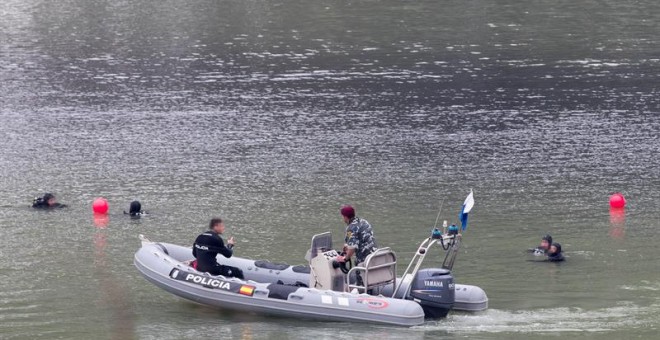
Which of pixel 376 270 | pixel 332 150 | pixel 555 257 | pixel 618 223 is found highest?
pixel 376 270

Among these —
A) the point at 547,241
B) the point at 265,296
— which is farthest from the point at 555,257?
the point at 265,296

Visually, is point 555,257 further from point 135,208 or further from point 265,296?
point 135,208

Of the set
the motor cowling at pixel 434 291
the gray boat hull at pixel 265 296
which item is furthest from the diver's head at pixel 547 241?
the gray boat hull at pixel 265 296

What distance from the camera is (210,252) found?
1977cm

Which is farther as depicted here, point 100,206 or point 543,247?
point 100,206

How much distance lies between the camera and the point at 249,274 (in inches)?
810

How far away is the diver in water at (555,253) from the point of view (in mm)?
22422

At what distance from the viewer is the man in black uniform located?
773 inches

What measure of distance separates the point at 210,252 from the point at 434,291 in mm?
3780

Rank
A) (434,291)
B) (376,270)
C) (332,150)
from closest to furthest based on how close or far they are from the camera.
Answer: (434,291) < (376,270) < (332,150)

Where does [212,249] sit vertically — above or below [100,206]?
above

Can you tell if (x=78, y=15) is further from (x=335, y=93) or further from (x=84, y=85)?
(x=335, y=93)

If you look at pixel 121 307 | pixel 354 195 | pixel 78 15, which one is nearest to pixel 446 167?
pixel 354 195

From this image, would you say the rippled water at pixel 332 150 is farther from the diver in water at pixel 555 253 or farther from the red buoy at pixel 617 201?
the red buoy at pixel 617 201
